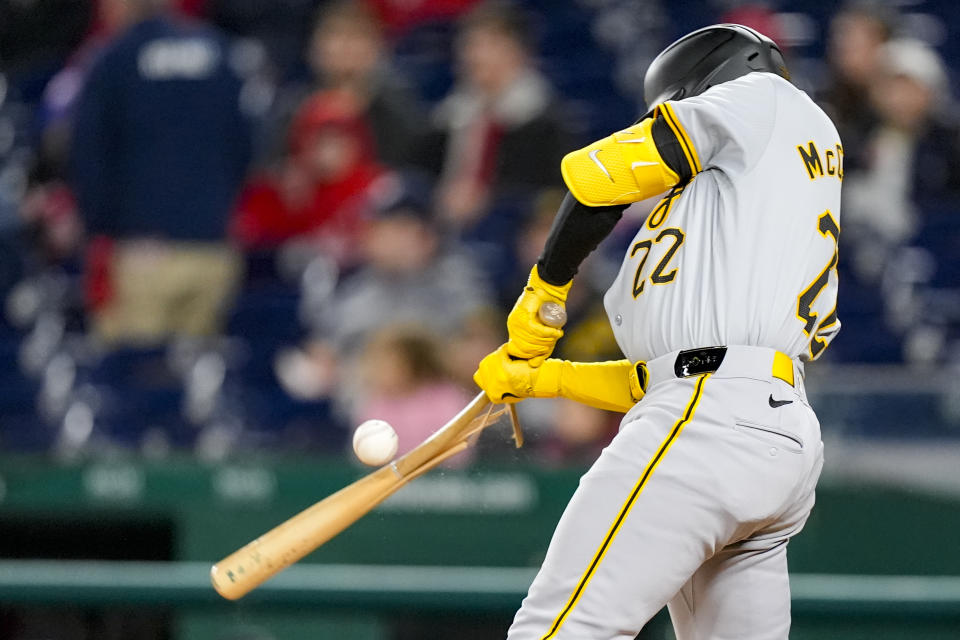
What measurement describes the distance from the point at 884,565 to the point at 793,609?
690 mm

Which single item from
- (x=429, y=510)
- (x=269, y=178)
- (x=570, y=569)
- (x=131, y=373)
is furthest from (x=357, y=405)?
(x=570, y=569)

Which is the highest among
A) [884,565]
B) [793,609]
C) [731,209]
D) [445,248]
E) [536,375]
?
[731,209]

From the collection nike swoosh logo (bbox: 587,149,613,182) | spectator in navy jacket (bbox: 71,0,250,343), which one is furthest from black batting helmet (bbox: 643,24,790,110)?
spectator in navy jacket (bbox: 71,0,250,343)

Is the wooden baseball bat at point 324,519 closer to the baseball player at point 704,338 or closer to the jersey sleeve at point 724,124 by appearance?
the baseball player at point 704,338

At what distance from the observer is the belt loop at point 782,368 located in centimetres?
226

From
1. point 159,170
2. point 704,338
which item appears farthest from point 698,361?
point 159,170

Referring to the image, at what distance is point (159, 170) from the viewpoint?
4.93 m

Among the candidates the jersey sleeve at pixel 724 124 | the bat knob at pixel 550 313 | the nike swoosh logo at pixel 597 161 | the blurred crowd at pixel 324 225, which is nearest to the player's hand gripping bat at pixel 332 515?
the bat knob at pixel 550 313

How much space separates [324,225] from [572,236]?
3360 millimetres

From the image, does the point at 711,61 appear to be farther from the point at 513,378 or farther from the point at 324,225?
the point at 324,225

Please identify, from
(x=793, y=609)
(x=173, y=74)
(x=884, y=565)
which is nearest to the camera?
(x=793, y=609)

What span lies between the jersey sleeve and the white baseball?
2.36 ft

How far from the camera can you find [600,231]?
230 centimetres

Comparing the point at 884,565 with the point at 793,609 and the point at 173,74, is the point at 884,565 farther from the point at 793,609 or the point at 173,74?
the point at 173,74
